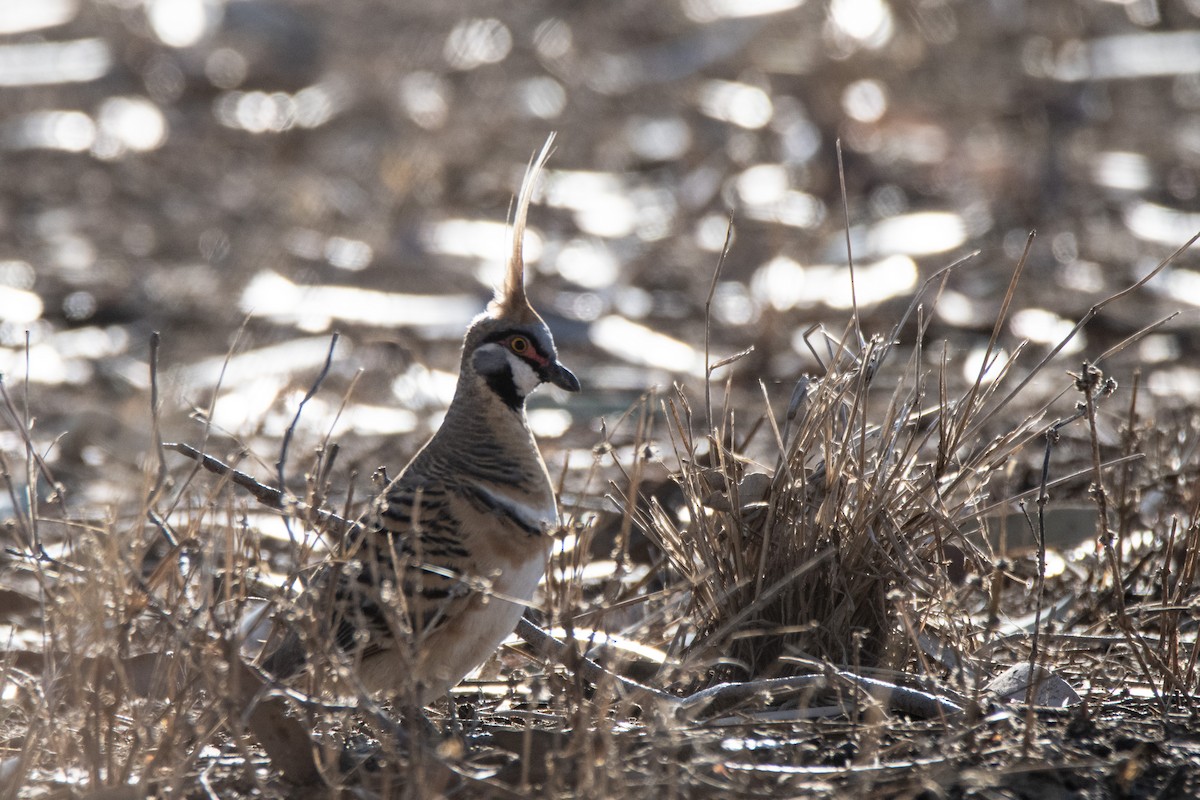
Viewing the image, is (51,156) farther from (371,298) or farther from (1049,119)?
(1049,119)

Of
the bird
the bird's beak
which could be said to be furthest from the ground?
the bird's beak

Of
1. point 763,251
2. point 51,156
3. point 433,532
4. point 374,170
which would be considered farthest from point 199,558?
point 51,156

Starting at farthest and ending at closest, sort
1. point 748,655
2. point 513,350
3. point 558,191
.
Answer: point 558,191, point 513,350, point 748,655

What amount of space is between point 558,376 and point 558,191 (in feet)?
18.5

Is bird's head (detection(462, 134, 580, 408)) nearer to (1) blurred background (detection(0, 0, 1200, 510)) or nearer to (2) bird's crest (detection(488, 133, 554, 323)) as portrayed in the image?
(2) bird's crest (detection(488, 133, 554, 323))

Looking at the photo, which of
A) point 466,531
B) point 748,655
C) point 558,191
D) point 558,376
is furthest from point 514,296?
point 558,191

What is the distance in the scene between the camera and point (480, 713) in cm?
379

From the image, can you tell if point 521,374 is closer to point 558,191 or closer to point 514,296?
point 514,296

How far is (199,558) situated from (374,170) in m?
6.95

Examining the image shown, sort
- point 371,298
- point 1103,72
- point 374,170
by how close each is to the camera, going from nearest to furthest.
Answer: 1. point 371,298
2. point 374,170
3. point 1103,72

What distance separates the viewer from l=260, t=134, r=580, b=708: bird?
362 cm

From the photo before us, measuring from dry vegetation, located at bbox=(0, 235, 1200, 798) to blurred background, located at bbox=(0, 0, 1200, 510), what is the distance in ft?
7.38

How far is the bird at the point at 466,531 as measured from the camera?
11.9 feet

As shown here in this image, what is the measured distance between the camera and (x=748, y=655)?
3.79 meters
